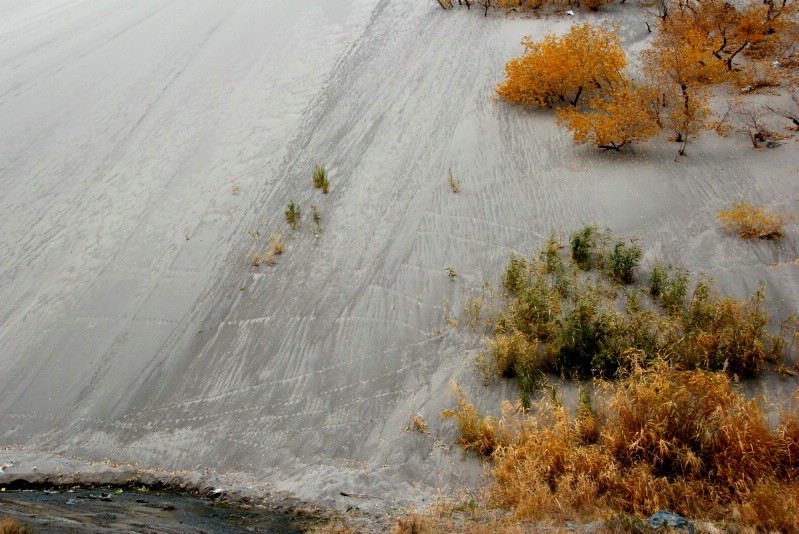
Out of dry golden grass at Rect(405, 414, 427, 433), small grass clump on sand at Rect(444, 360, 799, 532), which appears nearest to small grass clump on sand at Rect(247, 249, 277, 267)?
dry golden grass at Rect(405, 414, 427, 433)

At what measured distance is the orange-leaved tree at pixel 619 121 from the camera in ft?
33.5

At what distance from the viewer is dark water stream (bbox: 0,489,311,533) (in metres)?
5.17

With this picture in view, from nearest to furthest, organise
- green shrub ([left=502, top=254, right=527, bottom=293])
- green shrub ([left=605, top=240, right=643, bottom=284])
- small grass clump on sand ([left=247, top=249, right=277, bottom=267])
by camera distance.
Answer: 1. green shrub ([left=605, top=240, right=643, bottom=284])
2. green shrub ([left=502, top=254, right=527, bottom=293])
3. small grass clump on sand ([left=247, top=249, right=277, bottom=267])

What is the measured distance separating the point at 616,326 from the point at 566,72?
623 cm

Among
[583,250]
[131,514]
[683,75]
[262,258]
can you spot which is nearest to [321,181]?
[262,258]

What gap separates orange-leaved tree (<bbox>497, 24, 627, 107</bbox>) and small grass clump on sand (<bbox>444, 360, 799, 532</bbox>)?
704cm

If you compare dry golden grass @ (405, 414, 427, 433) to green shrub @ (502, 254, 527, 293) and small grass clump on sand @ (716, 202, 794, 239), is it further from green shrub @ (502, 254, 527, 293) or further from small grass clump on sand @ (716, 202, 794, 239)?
small grass clump on sand @ (716, 202, 794, 239)

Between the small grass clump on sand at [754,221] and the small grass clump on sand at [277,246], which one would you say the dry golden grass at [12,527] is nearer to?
the small grass clump on sand at [277,246]

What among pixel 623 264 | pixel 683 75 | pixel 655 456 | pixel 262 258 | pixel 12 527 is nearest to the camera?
pixel 12 527

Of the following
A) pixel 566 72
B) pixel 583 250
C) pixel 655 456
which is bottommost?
pixel 655 456

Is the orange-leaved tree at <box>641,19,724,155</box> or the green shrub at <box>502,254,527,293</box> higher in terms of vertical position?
the orange-leaved tree at <box>641,19,724,155</box>

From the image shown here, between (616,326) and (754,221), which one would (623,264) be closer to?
(616,326)

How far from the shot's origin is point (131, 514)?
5.57 meters

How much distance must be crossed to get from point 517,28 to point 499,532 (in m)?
12.3
